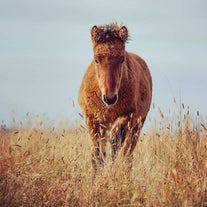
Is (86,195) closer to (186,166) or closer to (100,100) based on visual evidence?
(186,166)

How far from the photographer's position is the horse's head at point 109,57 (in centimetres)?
877

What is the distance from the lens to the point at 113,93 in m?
8.74

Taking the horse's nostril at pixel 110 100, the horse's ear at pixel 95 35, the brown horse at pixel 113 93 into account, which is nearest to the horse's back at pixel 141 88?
the brown horse at pixel 113 93

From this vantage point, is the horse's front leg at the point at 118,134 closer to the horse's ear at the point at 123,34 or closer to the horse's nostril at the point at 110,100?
the horse's nostril at the point at 110,100

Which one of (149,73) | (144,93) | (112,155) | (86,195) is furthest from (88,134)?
(149,73)

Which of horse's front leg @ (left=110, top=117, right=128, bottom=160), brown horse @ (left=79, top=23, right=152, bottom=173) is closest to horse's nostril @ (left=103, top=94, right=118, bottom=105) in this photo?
brown horse @ (left=79, top=23, right=152, bottom=173)

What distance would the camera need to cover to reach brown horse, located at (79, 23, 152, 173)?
894cm

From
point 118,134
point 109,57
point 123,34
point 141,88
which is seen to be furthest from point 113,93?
point 141,88

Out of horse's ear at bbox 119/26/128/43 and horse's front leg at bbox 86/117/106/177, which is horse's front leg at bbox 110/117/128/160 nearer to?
horse's front leg at bbox 86/117/106/177

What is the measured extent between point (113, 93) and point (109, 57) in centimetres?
63

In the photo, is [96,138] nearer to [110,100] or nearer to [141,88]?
[110,100]

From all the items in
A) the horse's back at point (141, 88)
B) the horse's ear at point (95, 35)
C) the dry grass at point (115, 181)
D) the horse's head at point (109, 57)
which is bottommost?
the dry grass at point (115, 181)

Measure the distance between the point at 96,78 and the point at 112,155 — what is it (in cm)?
132

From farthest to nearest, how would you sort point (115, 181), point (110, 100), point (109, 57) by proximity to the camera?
point (109, 57)
point (110, 100)
point (115, 181)
